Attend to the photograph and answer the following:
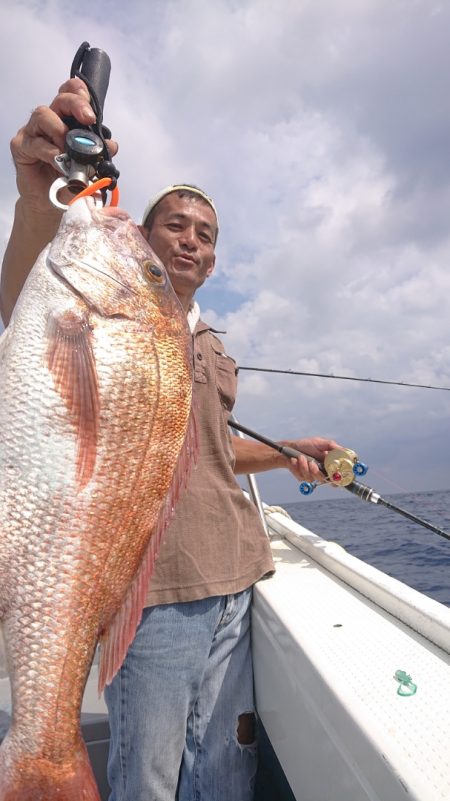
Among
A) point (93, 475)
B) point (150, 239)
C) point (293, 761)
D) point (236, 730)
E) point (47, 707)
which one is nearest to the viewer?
point (47, 707)

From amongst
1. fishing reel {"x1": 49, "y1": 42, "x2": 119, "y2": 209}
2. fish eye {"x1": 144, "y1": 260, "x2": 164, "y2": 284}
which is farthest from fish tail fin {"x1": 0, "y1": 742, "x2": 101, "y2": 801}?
fishing reel {"x1": 49, "y1": 42, "x2": 119, "y2": 209}

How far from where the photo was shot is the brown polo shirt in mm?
1845

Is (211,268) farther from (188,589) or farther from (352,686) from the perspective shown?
(352,686)

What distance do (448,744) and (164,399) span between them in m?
1.17

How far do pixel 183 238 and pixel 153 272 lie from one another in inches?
28.6

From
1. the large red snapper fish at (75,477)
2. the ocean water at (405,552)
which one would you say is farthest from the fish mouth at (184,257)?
the ocean water at (405,552)

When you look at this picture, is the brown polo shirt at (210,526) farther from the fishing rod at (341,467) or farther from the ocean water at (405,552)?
the ocean water at (405,552)

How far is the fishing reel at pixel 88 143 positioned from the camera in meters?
1.45

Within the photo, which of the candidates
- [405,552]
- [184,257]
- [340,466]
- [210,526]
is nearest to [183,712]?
[210,526]

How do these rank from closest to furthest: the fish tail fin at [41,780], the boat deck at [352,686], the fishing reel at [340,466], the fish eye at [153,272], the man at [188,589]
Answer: the fish tail fin at [41,780] < the boat deck at [352,686] < the fish eye at [153,272] < the man at [188,589] < the fishing reel at [340,466]

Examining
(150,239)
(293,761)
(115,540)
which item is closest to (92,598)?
(115,540)

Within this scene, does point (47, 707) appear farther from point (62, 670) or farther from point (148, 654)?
point (148, 654)

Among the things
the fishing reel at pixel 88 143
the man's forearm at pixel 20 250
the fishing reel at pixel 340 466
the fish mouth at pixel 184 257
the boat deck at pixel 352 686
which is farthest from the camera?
the fishing reel at pixel 340 466

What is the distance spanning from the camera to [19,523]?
45.8 inches
